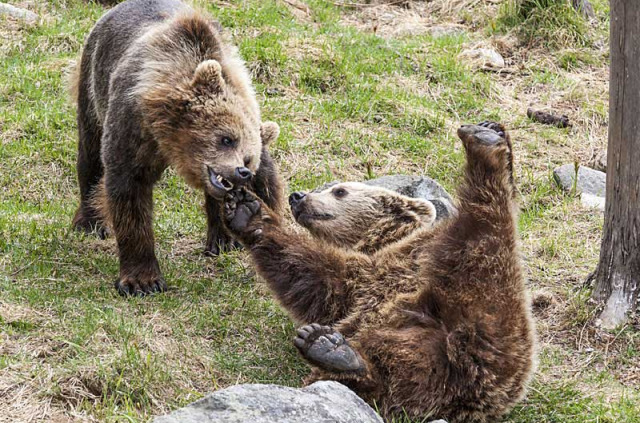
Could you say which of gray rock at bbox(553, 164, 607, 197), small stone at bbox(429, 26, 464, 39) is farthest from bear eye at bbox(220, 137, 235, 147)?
small stone at bbox(429, 26, 464, 39)

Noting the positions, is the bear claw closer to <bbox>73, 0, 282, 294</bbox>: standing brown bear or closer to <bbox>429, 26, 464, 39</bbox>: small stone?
<bbox>73, 0, 282, 294</bbox>: standing brown bear

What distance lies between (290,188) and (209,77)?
95.1 inches

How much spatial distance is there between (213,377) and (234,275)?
1769 mm

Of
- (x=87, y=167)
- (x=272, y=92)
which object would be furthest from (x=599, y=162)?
(x=87, y=167)

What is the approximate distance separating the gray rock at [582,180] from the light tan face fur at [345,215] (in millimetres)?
2931

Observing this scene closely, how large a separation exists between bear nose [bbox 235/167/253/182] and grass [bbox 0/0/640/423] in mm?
871

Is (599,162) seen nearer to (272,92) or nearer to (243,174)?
(272,92)

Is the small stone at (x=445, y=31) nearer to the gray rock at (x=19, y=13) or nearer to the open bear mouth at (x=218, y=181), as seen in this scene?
the gray rock at (x=19, y=13)

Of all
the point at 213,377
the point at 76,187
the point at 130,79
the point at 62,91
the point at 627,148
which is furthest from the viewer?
the point at 62,91

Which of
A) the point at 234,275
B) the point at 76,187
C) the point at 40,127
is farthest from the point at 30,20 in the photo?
the point at 234,275

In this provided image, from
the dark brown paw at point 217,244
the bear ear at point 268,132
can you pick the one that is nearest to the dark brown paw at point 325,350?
the bear ear at point 268,132

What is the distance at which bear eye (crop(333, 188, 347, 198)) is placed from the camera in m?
6.02

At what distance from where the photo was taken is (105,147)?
6.41 metres

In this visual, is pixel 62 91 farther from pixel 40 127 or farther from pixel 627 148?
pixel 627 148
